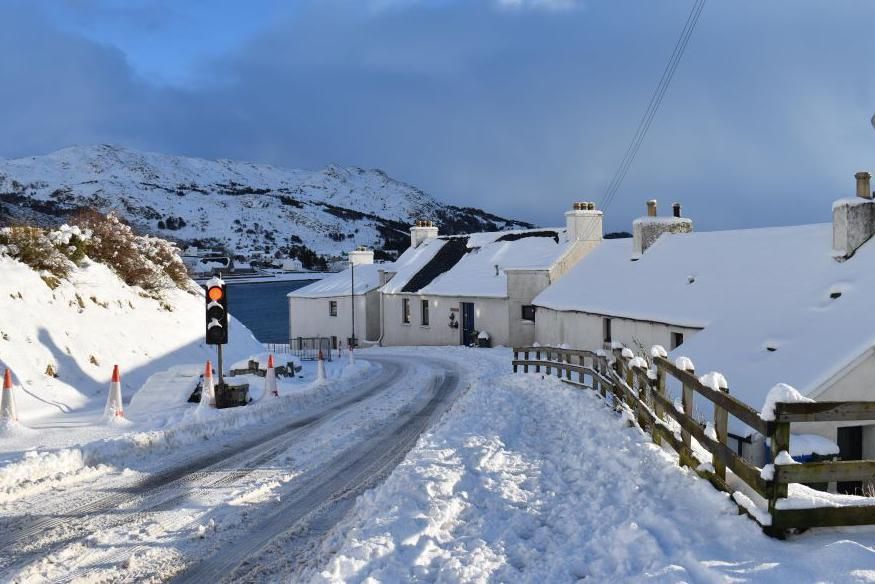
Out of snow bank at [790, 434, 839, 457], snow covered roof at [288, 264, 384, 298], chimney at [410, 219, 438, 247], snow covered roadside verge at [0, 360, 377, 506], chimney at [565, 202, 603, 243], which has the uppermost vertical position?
chimney at [410, 219, 438, 247]

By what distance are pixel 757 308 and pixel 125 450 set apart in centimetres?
1480

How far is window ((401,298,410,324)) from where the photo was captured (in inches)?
1598

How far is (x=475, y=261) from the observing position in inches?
1544

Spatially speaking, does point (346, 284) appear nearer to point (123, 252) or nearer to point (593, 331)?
point (593, 331)

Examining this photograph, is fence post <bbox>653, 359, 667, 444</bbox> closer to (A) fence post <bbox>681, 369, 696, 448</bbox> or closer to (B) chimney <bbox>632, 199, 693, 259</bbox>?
(A) fence post <bbox>681, 369, 696, 448</bbox>

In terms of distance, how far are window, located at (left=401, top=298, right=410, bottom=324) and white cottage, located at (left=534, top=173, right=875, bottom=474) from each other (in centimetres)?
1393

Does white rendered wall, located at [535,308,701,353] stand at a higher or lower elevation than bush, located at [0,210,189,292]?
lower

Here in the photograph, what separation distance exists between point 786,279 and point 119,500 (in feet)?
54.5

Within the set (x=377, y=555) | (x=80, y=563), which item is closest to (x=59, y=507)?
(x=80, y=563)

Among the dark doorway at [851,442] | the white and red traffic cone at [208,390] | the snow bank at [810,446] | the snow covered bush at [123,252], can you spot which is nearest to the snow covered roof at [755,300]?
the snow bank at [810,446]

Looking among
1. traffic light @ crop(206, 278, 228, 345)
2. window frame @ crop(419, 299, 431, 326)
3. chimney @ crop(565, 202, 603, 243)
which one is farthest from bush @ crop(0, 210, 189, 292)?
chimney @ crop(565, 202, 603, 243)

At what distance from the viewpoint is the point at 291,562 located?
17.5ft

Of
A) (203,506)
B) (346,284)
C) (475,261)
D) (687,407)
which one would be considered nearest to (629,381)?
(687,407)

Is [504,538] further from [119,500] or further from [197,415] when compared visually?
[197,415]
